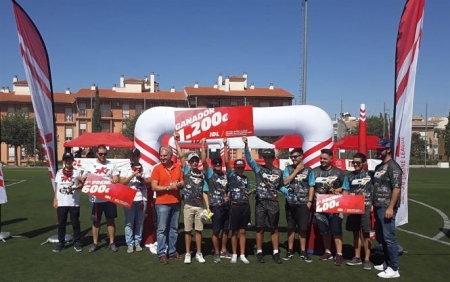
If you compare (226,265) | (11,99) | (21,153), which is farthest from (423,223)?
(11,99)

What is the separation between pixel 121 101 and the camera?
63.1m

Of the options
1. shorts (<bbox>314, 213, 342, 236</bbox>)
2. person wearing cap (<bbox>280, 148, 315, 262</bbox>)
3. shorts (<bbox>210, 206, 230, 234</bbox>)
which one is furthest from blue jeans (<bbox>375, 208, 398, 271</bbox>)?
shorts (<bbox>210, 206, 230, 234</bbox>)

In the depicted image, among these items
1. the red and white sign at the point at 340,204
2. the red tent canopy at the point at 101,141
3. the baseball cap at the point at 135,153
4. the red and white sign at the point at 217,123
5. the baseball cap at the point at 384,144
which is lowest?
the red and white sign at the point at 340,204

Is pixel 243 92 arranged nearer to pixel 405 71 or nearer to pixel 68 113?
pixel 68 113

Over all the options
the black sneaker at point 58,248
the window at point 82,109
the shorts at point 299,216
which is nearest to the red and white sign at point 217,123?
the shorts at point 299,216

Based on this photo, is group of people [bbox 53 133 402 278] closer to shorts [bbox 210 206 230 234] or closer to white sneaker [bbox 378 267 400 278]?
shorts [bbox 210 206 230 234]

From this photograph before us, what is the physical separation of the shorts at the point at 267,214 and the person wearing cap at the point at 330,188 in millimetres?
766

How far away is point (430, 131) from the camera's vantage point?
91.7 metres

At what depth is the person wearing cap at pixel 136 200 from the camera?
7.48 meters

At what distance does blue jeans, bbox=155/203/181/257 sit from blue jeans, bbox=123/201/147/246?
76cm

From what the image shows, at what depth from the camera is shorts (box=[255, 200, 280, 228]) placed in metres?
6.87

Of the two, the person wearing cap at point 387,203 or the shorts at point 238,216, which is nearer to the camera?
the person wearing cap at point 387,203

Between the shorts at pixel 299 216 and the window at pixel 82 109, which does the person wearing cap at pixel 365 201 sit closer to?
the shorts at pixel 299 216

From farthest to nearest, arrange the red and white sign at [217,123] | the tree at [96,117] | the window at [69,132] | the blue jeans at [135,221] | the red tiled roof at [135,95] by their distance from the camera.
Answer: the window at [69,132], the red tiled roof at [135,95], the tree at [96,117], the blue jeans at [135,221], the red and white sign at [217,123]
